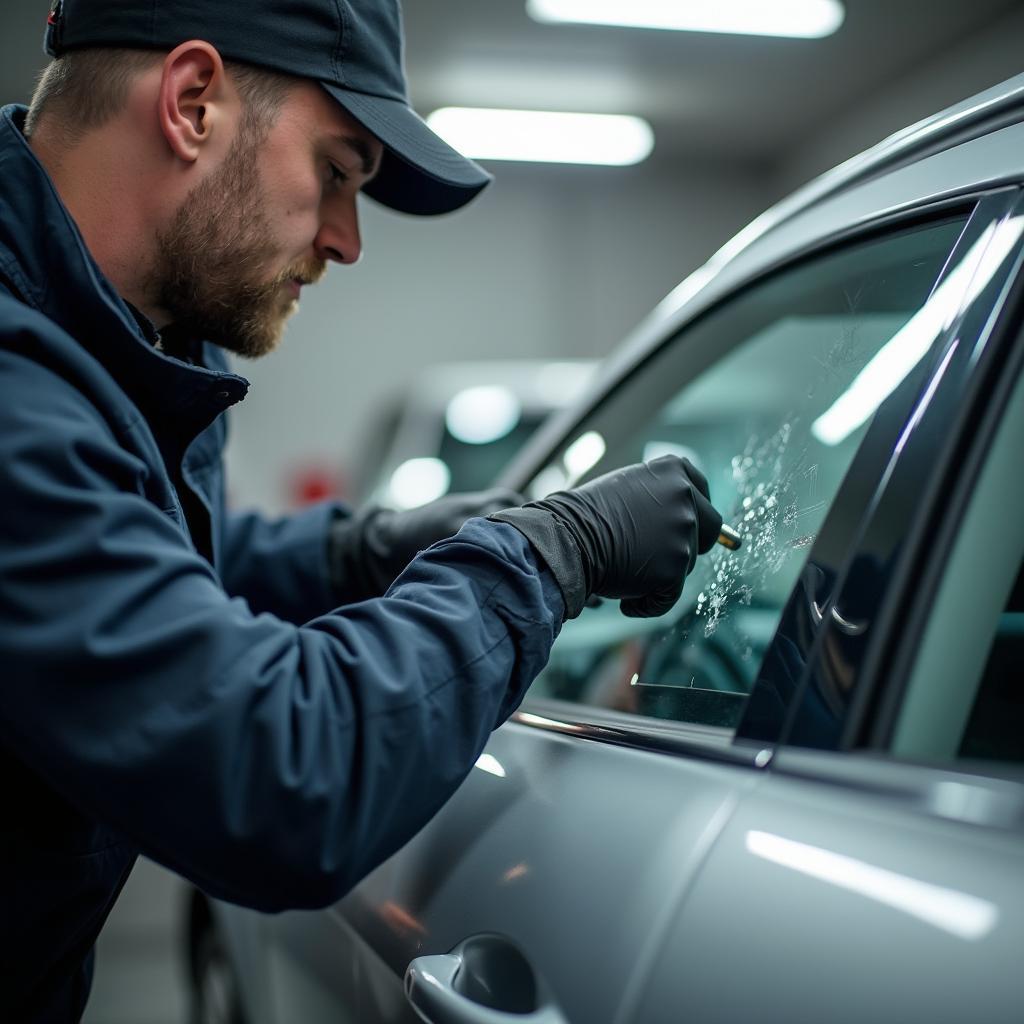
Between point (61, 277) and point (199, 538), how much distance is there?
1.26 feet

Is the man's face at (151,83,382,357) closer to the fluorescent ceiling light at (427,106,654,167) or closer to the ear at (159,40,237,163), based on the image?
the ear at (159,40,237,163)

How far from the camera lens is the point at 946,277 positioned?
2.92 ft

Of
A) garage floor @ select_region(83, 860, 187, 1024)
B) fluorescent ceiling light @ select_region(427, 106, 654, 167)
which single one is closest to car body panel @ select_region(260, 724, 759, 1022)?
garage floor @ select_region(83, 860, 187, 1024)

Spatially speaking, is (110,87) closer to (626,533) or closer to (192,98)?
(192,98)

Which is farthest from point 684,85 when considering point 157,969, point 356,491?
point 157,969

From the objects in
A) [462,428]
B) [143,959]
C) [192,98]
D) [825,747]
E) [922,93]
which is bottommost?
[143,959]

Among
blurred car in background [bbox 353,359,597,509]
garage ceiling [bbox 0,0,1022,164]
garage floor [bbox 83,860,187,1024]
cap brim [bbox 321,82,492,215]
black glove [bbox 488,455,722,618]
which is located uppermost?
garage ceiling [bbox 0,0,1022,164]

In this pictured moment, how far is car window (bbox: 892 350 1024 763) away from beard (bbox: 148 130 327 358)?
83 centimetres

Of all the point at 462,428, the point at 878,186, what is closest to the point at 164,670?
the point at 878,186

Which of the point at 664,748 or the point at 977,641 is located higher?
the point at 977,641

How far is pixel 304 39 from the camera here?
117cm

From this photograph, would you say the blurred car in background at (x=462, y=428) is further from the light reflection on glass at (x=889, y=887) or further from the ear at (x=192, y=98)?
the light reflection on glass at (x=889, y=887)

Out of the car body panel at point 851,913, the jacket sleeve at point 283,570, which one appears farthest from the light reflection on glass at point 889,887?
the jacket sleeve at point 283,570

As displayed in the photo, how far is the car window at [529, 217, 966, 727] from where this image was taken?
3.22ft
